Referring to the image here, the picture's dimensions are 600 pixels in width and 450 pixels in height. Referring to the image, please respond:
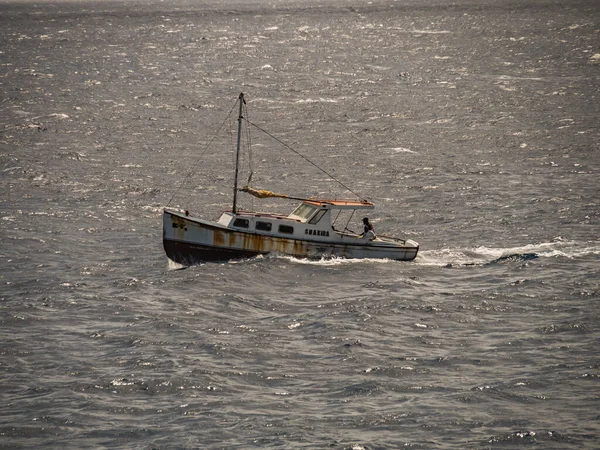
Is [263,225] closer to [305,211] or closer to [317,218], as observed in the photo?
[305,211]

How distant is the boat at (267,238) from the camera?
5897 cm

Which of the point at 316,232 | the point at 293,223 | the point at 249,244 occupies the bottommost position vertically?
the point at 249,244

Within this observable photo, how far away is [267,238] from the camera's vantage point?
59.8 m

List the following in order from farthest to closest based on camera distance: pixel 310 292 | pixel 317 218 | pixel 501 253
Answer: pixel 501 253
pixel 317 218
pixel 310 292

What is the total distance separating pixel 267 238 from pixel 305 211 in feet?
9.92

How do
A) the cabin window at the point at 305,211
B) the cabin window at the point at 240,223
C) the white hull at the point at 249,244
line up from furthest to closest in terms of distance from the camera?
the cabin window at the point at 305,211 < the cabin window at the point at 240,223 < the white hull at the point at 249,244

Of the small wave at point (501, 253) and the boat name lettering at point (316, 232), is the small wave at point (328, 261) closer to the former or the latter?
the boat name lettering at point (316, 232)

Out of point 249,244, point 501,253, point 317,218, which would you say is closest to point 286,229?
point 317,218

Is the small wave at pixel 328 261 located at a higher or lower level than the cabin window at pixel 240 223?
lower

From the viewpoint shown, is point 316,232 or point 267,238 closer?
point 267,238

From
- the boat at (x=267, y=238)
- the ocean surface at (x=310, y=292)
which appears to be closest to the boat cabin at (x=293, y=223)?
the boat at (x=267, y=238)

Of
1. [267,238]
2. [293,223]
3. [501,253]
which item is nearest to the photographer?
[267,238]

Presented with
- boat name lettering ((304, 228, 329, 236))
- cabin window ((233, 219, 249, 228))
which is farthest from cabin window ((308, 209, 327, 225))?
cabin window ((233, 219, 249, 228))

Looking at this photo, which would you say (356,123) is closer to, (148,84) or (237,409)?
(148,84)
